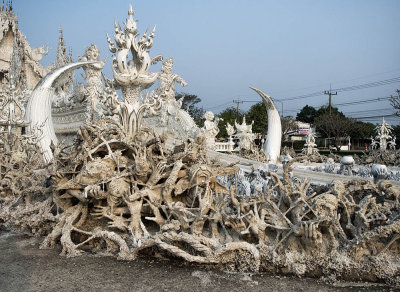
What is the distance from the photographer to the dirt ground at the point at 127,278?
309cm

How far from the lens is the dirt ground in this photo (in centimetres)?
309

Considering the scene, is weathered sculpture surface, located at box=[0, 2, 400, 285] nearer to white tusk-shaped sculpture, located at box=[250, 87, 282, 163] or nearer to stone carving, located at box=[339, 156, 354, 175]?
stone carving, located at box=[339, 156, 354, 175]

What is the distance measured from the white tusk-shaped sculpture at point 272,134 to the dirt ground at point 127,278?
9653 mm

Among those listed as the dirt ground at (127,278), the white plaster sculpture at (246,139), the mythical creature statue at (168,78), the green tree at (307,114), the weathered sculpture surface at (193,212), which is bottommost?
the dirt ground at (127,278)

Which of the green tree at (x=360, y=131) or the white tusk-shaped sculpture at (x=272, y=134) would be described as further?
the green tree at (x=360, y=131)

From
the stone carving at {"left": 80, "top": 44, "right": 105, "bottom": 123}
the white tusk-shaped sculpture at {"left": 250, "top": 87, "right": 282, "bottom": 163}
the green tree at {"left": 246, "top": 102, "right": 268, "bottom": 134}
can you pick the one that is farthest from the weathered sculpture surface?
the green tree at {"left": 246, "top": 102, "right": 268, "bottom": 134}

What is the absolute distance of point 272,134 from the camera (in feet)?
43.5

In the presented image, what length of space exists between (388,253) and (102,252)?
2.86 m

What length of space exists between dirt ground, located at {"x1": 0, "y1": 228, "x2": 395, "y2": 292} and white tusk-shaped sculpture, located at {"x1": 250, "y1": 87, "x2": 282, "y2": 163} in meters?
9.65

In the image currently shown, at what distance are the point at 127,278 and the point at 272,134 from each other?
10590 millimetres

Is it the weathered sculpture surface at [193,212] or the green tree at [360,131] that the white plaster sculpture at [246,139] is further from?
the green tree at [360,131]

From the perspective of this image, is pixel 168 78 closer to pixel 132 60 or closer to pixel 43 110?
pixel 43 110

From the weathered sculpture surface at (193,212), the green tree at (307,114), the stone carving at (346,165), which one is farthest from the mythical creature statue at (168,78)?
the green tree at (307,114)

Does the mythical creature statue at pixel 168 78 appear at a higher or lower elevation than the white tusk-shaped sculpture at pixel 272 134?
higher
